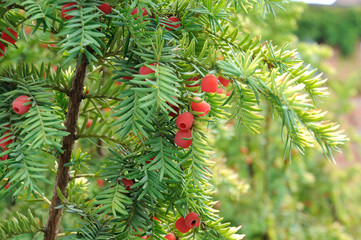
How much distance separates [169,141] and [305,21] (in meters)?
4.36

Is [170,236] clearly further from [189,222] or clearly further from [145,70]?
[145,70]

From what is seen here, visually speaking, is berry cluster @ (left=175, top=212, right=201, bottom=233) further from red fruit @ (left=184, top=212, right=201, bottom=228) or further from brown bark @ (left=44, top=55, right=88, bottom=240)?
brown bark @ (left=44, top=55, right=88, bottom=240)

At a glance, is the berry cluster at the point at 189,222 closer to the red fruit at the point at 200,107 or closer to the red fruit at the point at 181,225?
the red fruit at the point at 181,225

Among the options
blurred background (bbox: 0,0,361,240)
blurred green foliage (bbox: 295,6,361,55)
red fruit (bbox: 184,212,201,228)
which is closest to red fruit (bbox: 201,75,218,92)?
red fruit (bbox: 184,212,201,228)

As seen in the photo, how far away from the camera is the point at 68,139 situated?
1.32 ft

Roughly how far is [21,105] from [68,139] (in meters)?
0.10

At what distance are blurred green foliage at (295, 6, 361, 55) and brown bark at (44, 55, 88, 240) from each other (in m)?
4.30

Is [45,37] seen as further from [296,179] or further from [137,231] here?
[296,179]

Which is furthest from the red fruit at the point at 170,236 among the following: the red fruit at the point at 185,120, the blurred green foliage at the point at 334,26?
the blurred green foliage at the point at 334,26

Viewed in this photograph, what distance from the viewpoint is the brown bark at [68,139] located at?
39 centimetres

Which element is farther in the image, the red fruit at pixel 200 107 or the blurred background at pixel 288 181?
the blurred background at pixel 288 181

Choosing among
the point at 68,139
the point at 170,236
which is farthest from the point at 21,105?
the point at 170,236

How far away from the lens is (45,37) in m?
0.71

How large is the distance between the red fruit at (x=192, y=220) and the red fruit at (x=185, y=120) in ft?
0.31
